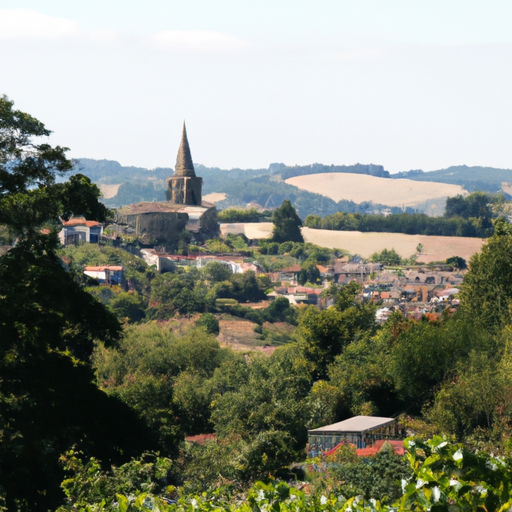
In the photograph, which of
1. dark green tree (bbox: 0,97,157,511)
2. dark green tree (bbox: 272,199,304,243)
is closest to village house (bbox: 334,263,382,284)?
dark green tree (bbox: 272,199,304,243)

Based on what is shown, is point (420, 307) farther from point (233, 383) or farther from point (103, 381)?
point (233, 383)

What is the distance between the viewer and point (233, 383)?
29188mm

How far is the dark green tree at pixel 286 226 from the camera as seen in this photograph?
414ft

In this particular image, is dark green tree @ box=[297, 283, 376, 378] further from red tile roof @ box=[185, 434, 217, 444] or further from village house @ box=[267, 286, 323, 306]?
village house @ box=[267, 286, 323, 306]

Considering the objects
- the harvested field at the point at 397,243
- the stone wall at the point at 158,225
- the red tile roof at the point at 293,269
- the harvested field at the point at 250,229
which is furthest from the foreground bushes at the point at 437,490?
the harvested field at the point at 250,229

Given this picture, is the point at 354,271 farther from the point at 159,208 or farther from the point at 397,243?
the point at 397,243

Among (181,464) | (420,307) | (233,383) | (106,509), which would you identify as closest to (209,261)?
(420,307)

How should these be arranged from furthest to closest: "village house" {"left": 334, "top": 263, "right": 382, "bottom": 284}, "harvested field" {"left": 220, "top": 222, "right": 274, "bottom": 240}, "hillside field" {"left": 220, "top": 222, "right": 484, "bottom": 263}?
"harvested field" {"left": 220, "top": 222, "right": 274, "bottom": 240} → "hillside field" {"left": 220, "top": 222, "right": 484, "bottom": 263} → "village house" {"left": 334, "top": 263, "right": 382, "bottom": 284}

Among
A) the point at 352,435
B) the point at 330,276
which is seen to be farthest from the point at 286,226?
the point at 352,435

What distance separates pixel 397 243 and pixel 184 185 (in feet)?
97.0

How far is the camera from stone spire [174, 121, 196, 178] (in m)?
131

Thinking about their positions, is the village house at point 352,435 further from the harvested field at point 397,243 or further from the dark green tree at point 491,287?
the harvested field at point 397,243

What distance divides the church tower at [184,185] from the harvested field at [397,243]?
53.4 feet

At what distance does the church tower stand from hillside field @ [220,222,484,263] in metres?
6.53
